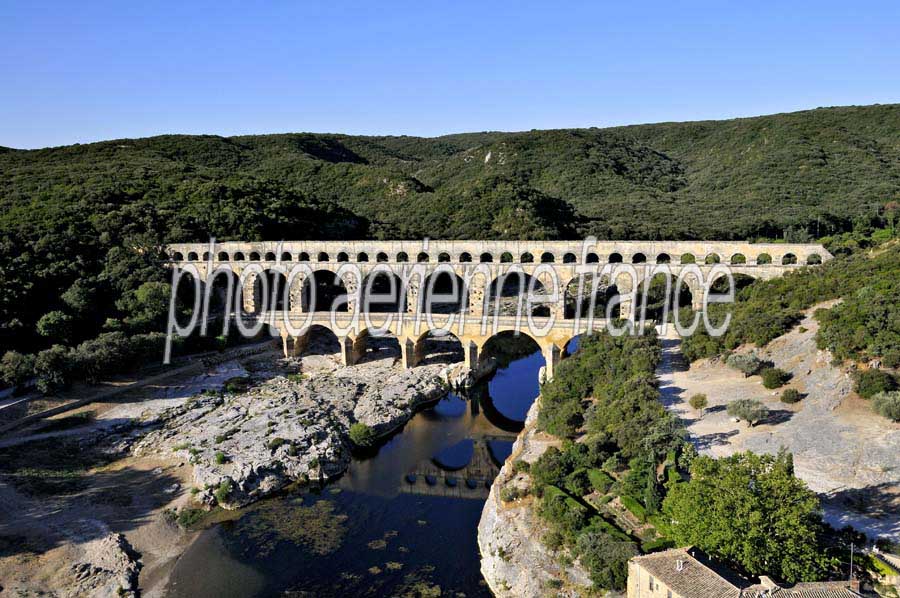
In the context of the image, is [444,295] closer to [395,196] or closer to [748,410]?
[395,196]

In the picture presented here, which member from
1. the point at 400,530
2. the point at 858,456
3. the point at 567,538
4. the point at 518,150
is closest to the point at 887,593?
the point at 858,456

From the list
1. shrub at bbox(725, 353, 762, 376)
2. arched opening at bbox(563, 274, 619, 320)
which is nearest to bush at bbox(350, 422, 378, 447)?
shrub at bbox(725, 353, 762, 376)

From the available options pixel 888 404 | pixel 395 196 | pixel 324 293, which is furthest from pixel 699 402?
pixel 395 196

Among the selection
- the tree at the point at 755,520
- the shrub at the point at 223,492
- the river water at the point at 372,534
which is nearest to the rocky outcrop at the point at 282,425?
the shrub at the point at 223,492

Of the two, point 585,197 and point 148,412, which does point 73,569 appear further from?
point 585,197

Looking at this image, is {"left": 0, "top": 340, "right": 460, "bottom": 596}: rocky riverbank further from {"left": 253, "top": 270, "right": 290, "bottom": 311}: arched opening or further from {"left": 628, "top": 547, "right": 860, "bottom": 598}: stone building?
{"left": 628, "top": 547, "right": 860, "bottom": 598}: stone building

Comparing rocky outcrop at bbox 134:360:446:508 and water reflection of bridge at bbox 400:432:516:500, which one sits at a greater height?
rocky outcrop at bbox 134:360:446:508
